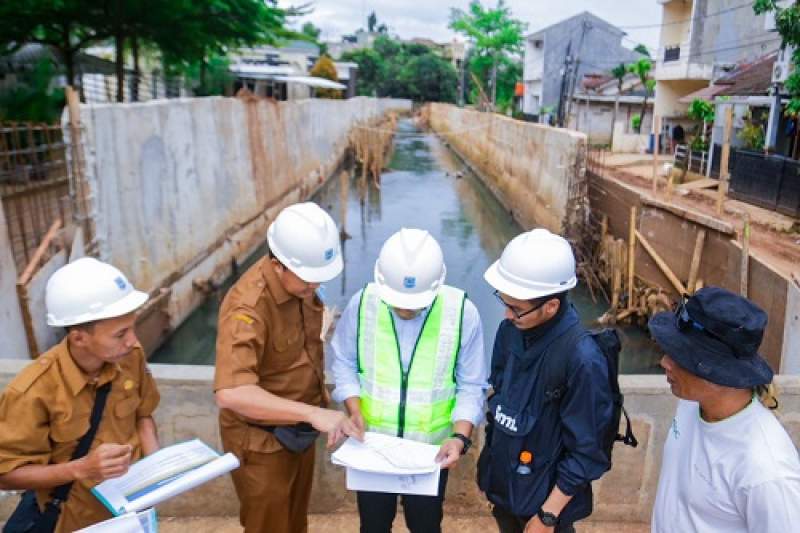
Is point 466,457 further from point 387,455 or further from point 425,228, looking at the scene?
point 425,228

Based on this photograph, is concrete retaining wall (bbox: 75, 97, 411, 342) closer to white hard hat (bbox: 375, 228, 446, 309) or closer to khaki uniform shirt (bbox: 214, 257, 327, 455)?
khaki uniform shirt (bbox: 214, 257, 327, 455)

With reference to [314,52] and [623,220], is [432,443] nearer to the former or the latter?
[623,220]

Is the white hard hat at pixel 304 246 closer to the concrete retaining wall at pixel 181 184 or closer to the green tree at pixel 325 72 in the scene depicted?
the concrete retaining wall at pixel 181 184

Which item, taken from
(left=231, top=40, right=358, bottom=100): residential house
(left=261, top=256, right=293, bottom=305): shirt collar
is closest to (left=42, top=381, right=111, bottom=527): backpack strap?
(left=261, top=256, right=293, bottom=305): shirt collar

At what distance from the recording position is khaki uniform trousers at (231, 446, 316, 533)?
2.26m

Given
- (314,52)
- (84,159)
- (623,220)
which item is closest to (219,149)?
(84,159)

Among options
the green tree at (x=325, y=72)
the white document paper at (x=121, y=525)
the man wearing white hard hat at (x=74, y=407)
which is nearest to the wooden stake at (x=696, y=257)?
the man wearing white hard hat at (x=74, y=407)

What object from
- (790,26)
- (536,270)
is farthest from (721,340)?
(790,26)

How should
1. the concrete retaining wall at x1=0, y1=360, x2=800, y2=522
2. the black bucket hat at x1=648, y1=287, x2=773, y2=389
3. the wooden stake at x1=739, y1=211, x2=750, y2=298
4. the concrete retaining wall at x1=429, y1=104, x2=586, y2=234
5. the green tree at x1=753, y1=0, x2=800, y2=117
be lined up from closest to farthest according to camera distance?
1. the black bucket hat at x1=648, y1=287, x2=773, y2=389
2. the concrete retaining wall at x1=0, y1=360, x2=800, y2=522
3. the wooden stake at x1=739, y1=211, x2=750, y2=298
4. the green tree at x1=753, y1=0, x2=800, y2=117
5. the concrete retaining wall at x1=429, y1=104, x2=586, y2=234

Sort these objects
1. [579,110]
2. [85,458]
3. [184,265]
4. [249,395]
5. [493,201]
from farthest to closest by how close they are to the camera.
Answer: [579,110] < [493,201] < [184,265] < [249,395] < [85,458]

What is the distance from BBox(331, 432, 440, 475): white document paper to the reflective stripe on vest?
0.07m

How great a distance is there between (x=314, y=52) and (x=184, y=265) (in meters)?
42.5

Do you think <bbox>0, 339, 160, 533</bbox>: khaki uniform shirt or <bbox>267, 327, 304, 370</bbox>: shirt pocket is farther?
<bbox>267, 327, 304, 370</bbox>: shirt pocket

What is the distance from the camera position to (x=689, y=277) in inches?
403
